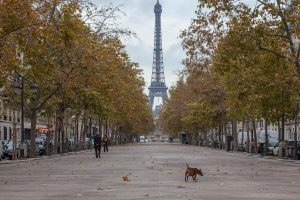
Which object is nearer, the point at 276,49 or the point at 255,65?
the point at 276,49

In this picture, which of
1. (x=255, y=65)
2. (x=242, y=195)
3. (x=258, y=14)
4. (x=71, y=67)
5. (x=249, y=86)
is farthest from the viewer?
(x=71, y=67)

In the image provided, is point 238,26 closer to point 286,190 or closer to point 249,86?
point 249,86

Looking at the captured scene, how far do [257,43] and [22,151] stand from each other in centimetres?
2092

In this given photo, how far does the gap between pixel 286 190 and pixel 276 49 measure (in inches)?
766

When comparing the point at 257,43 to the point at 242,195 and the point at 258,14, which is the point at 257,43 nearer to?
the point at 258,14

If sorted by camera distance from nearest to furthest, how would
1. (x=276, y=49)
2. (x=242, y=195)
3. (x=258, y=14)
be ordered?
(x=242, y=195), (x=258, y=14), (x=276, y=49)

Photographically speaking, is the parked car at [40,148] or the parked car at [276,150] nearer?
the parked car at [276,150]

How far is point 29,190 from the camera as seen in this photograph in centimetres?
1697

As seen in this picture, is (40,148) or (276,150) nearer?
(276,150)

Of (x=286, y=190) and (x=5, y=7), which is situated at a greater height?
(x=5, y=7)

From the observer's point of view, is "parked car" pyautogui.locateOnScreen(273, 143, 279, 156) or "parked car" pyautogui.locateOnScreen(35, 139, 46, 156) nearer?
"parked car" pyautogui.locateOnScreen(273, 143, 279, 156)

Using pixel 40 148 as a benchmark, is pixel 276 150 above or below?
below

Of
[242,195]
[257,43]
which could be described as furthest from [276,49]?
[242,195]

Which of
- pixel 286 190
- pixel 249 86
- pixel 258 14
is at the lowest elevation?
pixel 286 190
